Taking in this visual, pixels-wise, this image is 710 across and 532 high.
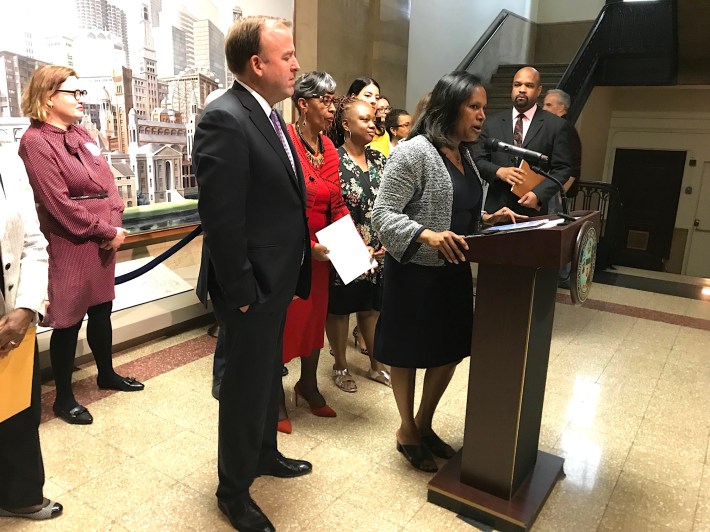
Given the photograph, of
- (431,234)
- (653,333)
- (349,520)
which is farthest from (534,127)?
(349,520)

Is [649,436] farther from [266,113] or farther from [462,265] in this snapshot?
[266,113]

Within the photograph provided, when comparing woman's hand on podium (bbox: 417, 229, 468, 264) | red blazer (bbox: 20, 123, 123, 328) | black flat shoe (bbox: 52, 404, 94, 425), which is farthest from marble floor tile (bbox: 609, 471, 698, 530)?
red blazer (bbox: 20, 123, 123, 328)

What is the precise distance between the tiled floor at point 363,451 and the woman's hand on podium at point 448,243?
0.98 m

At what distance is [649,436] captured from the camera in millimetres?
2732

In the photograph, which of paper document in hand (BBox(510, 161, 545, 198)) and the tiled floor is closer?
the tiled floor

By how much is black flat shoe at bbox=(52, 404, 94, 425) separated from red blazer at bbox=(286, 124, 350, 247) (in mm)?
1364

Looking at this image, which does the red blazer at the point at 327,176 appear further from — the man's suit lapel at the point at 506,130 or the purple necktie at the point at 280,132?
the man's suit lapel at the point at 506,130

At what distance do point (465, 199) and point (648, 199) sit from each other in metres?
8.72

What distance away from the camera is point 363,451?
251 centimetres

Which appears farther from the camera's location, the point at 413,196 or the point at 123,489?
the point at 123,489

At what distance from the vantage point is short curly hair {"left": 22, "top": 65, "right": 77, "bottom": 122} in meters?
2.49

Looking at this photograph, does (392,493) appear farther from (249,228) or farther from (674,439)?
(674,439)

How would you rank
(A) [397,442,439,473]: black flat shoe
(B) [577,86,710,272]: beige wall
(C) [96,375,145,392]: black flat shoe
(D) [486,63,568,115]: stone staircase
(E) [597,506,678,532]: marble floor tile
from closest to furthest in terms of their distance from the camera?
(E) [597,506,678,532]: marble floor tile → (A) [397,442,439,473]: black flat shoe → (C) [96,375,145,392]: black flat shoe → (D) [486,63,568,115]: stone staircase → (B) [577,86,710,272]: beige wall

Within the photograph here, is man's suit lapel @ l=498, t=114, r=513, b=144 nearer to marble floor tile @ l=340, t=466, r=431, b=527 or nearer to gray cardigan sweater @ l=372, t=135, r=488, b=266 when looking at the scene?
gray cardigan sweater @ l=372, t=135, r=488, b=266
